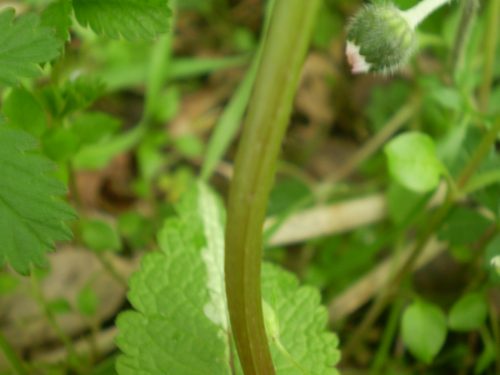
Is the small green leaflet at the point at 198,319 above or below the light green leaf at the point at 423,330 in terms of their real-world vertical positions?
above

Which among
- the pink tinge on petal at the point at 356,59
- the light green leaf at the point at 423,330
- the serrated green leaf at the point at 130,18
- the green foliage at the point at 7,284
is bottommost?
the light green leaf at the point at 423,330

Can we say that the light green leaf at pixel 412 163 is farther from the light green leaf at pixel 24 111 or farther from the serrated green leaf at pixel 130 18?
the light green leaf at pixel 24 111

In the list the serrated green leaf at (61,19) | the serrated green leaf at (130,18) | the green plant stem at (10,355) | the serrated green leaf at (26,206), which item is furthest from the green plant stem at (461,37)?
the green plant stem at (10,355)

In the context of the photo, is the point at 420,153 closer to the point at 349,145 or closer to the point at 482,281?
the point at 482,281

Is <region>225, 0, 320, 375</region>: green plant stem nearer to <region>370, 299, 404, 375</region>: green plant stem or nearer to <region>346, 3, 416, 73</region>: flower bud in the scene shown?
<region>346, 3, 416, 73</region>: flower bud

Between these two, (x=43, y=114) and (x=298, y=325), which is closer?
(x=298, y=325)

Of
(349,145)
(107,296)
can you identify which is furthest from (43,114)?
(349,145)

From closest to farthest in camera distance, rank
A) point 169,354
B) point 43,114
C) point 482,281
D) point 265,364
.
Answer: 1. point 265,364
2. point 169,354
3. point 43,114
4. point 482,281
